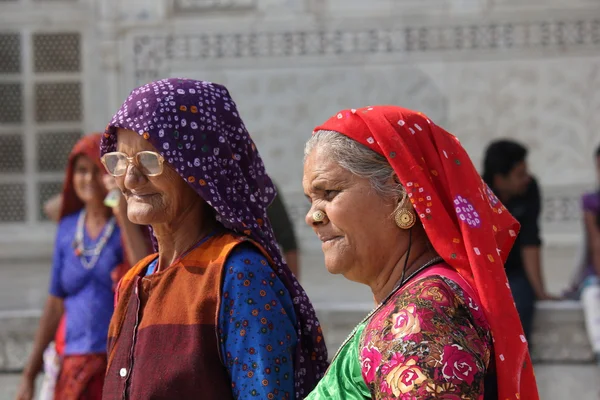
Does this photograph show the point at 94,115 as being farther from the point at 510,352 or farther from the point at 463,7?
the point at 510,352

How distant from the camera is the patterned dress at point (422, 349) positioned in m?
1.74

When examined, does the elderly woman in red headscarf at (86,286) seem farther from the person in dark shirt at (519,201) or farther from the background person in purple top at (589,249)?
the background person in purple top at (589,249)

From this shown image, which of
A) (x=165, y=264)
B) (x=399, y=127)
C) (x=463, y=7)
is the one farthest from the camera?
(x=463, y=7)

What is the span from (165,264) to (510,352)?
0.89 m

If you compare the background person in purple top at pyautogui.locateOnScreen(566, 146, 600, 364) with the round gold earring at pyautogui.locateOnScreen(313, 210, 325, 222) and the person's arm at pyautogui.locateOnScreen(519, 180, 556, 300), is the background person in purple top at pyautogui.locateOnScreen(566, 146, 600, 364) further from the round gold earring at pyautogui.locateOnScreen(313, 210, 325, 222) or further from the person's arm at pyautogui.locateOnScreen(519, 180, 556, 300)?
the round gold earring at pyautogui.locateOnScreen(313, 210, 325, 222)

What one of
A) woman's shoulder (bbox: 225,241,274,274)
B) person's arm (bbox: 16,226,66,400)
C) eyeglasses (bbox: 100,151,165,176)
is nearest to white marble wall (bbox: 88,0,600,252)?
person's arm (bbox: 16,226,66,400)

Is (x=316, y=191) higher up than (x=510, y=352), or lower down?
higher up

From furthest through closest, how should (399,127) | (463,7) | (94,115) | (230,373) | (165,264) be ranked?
(94,115) < (463,7) < (165,264) < (230,373) < (399,127)

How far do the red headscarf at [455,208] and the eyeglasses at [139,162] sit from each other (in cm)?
49

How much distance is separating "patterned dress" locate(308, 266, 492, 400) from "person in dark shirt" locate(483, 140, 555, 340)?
3.41 m

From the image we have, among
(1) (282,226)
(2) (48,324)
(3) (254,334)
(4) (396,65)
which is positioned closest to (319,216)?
(3) (254,334)

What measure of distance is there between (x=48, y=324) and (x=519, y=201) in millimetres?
2612

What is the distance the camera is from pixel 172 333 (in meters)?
2.20

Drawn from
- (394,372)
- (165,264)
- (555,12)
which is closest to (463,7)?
(555,12)
